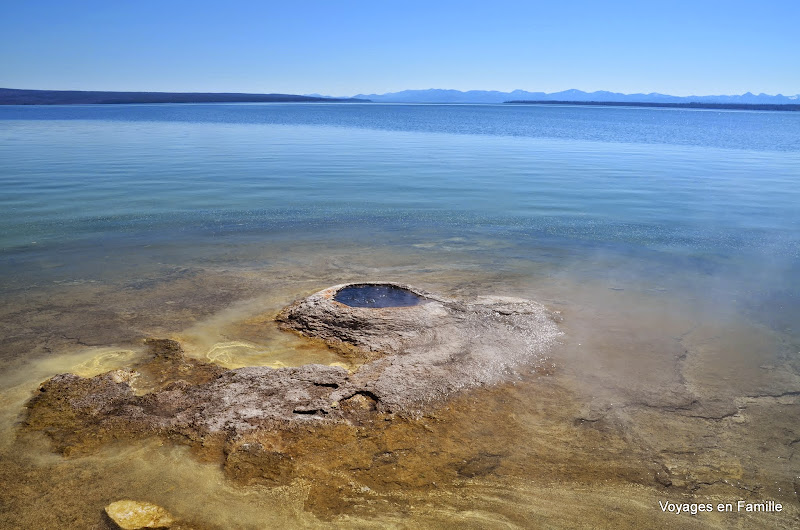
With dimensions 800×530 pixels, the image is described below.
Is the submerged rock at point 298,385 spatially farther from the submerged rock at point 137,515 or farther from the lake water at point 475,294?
the submerged rock at point 137,515

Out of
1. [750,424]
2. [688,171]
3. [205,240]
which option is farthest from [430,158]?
[750,424]

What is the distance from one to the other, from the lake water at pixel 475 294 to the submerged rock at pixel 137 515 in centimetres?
11

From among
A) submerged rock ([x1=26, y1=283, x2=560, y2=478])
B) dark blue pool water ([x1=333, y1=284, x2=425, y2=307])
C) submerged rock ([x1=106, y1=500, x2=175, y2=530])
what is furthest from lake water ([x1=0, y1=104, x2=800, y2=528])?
dark blue pool water ([x1=333, y1=284, x2=425, y2=307])

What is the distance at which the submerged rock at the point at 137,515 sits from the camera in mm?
3582

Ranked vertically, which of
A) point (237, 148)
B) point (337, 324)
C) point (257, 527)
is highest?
point (237, 148)

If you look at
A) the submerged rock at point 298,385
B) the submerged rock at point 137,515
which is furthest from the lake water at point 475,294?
the submerged rock at point 298,385

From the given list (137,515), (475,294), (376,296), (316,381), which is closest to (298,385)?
(316,381)

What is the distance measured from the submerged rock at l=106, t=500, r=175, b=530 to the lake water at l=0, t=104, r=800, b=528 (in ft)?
0.36

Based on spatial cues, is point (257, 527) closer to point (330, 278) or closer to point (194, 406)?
point (194, 406)

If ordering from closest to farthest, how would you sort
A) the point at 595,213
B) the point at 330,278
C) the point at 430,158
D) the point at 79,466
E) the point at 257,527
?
the point at 257,527
the point at 79,466
the point at 330,278
the point at 595,213
the point at 430,158

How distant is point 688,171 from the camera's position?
826 inches

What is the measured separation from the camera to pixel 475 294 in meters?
7.67

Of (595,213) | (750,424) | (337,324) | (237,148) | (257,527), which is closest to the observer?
(257,527)

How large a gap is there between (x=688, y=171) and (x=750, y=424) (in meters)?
18.8
